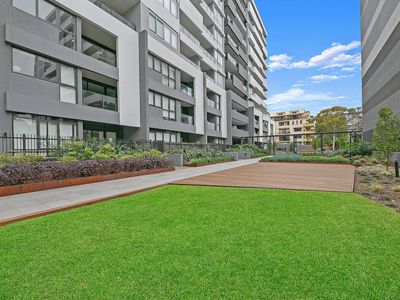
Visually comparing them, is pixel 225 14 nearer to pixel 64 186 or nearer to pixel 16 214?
pixel 64 186

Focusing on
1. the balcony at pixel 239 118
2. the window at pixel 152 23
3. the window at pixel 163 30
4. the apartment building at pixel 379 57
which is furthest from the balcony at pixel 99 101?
the balcony at pixel 239 118

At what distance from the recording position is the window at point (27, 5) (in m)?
13.2

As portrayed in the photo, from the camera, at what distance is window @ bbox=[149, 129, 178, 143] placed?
2341 cm

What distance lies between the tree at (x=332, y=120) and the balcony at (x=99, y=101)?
2278 inches

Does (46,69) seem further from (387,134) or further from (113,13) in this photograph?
(387,134)

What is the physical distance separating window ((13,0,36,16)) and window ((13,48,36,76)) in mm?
2506

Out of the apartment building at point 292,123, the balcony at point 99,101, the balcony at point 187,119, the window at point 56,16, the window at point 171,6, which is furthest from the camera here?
the apartment building at point 292,123

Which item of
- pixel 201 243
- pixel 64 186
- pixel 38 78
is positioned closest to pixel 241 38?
pixel 38 78

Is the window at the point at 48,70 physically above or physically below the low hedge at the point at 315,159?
above

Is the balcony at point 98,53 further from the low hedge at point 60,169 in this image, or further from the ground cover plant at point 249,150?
the ground cover plant at point 249,150

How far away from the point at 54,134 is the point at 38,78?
3.53 meters

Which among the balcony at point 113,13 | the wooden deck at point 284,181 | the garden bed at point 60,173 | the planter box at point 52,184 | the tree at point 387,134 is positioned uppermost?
the balcony at point 113,13

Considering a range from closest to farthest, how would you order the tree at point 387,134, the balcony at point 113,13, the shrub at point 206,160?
the tree at point 387,134 → the balcony at point 113,13 → the shrub at point 206,160

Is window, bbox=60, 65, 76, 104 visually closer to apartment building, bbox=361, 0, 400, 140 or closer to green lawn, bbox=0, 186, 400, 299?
green lawn, bbox=0, 186, 400, 299
